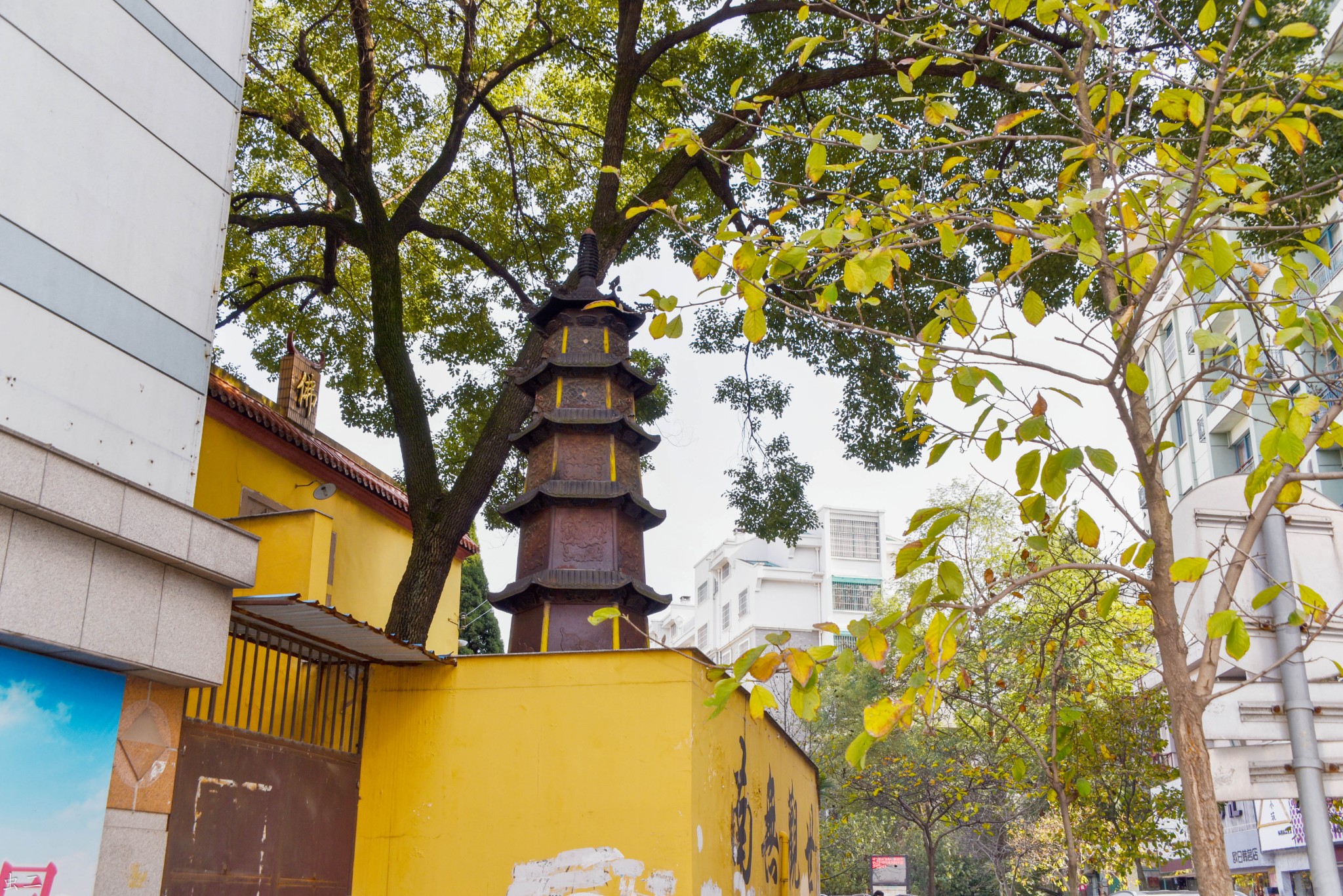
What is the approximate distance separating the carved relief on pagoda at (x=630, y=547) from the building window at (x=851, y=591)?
1871 inches

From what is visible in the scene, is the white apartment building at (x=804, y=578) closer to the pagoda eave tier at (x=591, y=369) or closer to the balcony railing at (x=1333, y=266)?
the balcony railing at (x=1333, y=266)

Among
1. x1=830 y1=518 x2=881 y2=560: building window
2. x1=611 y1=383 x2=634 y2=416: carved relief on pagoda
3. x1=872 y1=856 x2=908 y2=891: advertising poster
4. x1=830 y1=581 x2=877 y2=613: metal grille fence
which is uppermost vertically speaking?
x1=830 y1=518 x2=881 y2=560: building window

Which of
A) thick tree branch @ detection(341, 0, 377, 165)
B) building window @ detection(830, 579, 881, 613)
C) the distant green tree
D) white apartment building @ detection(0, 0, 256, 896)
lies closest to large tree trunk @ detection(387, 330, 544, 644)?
thick tree branch @ detection(341, 0, 377, 165)

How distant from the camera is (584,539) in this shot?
31.4 feet

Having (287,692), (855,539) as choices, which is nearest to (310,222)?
(287,692)

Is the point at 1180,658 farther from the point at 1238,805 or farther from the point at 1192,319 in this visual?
the point at 1192,319

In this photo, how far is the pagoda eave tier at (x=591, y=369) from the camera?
33.6 feet

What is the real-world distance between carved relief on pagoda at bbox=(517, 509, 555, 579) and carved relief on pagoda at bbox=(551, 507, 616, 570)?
0.09 m

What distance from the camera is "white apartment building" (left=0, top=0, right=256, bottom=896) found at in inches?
202

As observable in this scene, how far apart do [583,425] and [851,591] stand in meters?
48.3

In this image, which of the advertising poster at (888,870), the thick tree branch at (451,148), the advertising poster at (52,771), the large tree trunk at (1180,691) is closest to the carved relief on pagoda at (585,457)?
the advertising poster at (52,771)

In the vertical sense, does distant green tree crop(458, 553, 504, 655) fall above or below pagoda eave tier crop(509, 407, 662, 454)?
above

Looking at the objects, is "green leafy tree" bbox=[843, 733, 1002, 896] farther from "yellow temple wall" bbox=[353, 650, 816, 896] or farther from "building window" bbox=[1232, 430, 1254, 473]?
"yellow temple wall" bbox=[353, 650, 816, 896]

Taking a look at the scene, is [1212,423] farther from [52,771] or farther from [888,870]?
[52,771]
